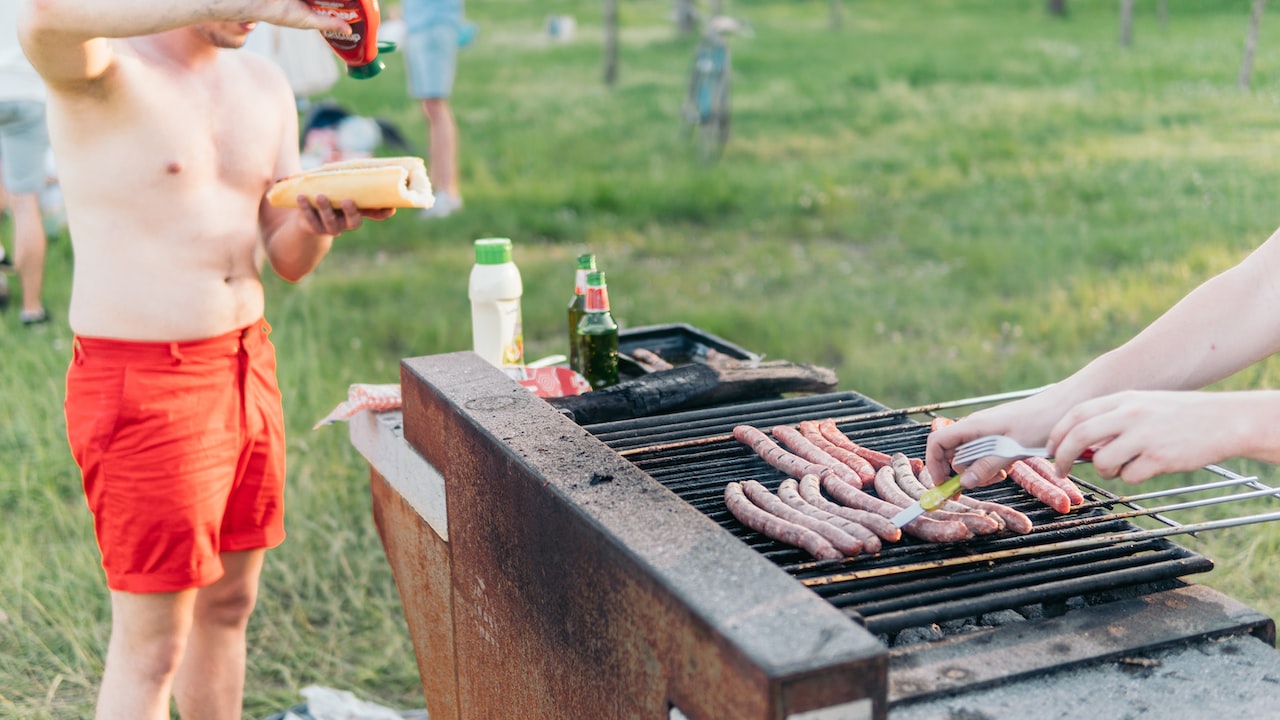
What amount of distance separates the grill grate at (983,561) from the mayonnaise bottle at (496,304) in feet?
2.82

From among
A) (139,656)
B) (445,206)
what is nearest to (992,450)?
(139,656)

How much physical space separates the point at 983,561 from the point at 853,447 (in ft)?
1.81

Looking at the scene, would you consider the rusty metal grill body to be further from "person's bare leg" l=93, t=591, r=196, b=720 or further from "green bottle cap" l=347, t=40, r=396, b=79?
"person's bare leg" l=93, t=591, r=196, b=720

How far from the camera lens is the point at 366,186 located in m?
2.83

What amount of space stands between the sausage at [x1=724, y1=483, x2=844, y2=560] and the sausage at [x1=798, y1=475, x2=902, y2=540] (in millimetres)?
78

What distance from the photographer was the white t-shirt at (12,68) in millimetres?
6793

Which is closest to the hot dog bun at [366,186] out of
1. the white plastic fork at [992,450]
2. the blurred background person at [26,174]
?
the white plastic fork at [992,450]

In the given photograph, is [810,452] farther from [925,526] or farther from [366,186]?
[366,186]

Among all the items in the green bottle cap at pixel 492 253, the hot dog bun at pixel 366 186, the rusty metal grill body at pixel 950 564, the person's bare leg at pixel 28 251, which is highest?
the hot dog bun at pixel 366 186

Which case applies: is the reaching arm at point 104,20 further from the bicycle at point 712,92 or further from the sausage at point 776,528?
the bicycle at point 712,92

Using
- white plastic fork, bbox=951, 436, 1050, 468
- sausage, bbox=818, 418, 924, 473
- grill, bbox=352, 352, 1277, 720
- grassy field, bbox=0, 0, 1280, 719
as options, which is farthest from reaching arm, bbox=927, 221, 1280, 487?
grassy field, bbox=0, 0, 1280, 719

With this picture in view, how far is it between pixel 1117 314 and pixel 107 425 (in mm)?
5589

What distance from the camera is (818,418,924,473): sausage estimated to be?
255cm

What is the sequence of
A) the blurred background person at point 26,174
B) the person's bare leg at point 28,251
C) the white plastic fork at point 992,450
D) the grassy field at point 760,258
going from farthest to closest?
the person's bare leg at point 28,251, the blurred background person at point 26,174, the grassy field at point 760,258, the white plastic fork at point 992,450
